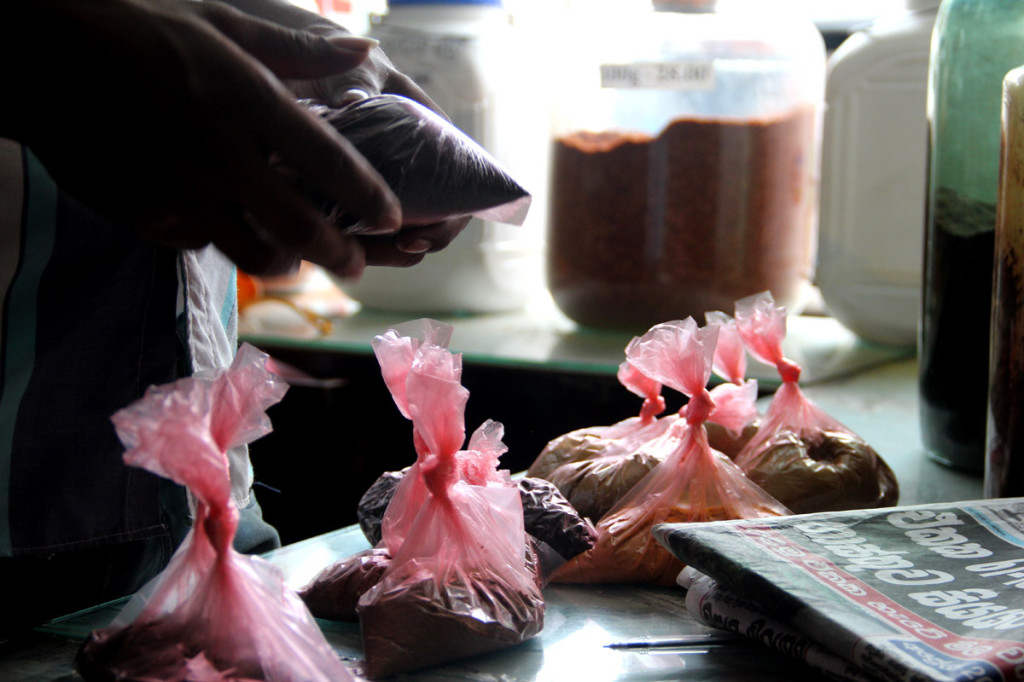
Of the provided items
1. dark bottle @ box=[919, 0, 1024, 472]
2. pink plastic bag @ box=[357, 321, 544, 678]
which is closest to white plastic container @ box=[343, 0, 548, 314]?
dark bottle @ box=[919, 0, 1024, 472]

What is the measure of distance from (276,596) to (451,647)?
3.7 inches

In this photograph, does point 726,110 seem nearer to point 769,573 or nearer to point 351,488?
point 351,488

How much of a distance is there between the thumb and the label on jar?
84cm

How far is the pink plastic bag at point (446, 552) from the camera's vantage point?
50 centimetres

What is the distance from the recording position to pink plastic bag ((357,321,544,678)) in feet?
1.63

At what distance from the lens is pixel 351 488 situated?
52.8 inches

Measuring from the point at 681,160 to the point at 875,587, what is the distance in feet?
2.84

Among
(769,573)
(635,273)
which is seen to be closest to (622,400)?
(635,273)

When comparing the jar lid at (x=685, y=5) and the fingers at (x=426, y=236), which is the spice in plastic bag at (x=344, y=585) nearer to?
the fingers at (x=426, y=236)

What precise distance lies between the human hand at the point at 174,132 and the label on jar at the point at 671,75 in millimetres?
919

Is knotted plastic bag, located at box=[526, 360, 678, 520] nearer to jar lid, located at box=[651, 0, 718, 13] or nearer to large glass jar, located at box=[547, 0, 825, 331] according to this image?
large glass jar, located at box=[547, 0, 825, 331]

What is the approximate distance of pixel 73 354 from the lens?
2.07 ft

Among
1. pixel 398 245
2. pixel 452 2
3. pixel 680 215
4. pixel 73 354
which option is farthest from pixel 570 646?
pixel 452 2

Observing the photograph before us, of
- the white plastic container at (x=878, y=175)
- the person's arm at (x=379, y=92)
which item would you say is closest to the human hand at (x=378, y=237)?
the person's arm at (x=379, y=92)
